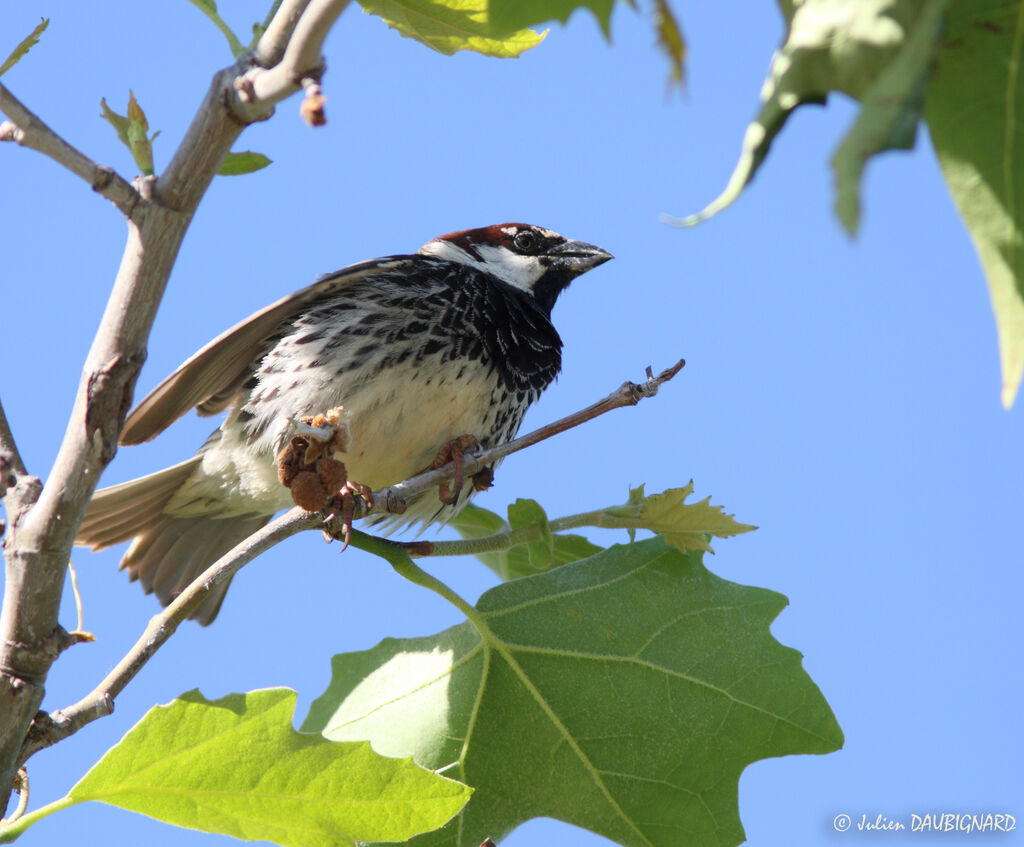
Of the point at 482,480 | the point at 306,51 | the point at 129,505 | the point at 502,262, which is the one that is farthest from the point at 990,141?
the point at 502,262

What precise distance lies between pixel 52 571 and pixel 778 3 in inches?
52.3

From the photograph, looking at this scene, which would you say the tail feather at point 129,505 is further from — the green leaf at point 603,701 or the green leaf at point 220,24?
the green leaf at point 220,24

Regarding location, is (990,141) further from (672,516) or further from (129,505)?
(129,505)

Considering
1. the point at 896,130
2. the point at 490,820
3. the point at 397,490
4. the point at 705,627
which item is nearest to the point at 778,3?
the point at 896,130

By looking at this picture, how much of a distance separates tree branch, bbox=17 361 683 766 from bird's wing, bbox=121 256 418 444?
0.79 meters

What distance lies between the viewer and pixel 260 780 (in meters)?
1.77

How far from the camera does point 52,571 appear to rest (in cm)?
170

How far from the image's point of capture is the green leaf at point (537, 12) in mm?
1067

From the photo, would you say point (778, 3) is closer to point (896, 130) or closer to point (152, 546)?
point (896, 130)

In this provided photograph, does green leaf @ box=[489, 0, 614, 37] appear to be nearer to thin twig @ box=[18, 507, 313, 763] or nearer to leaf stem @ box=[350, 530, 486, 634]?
thin twig @ box=[18, 507, 313, 763]

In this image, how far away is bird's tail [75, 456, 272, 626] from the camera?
351cm

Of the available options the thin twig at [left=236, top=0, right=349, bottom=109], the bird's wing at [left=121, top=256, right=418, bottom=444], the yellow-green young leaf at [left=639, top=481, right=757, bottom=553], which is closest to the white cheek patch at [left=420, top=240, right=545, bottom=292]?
the bird's wing at [left=121, top=256, right=418, bottom=444]

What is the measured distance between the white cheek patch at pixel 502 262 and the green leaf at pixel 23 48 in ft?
7.77

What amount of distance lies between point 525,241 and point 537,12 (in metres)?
3.20
